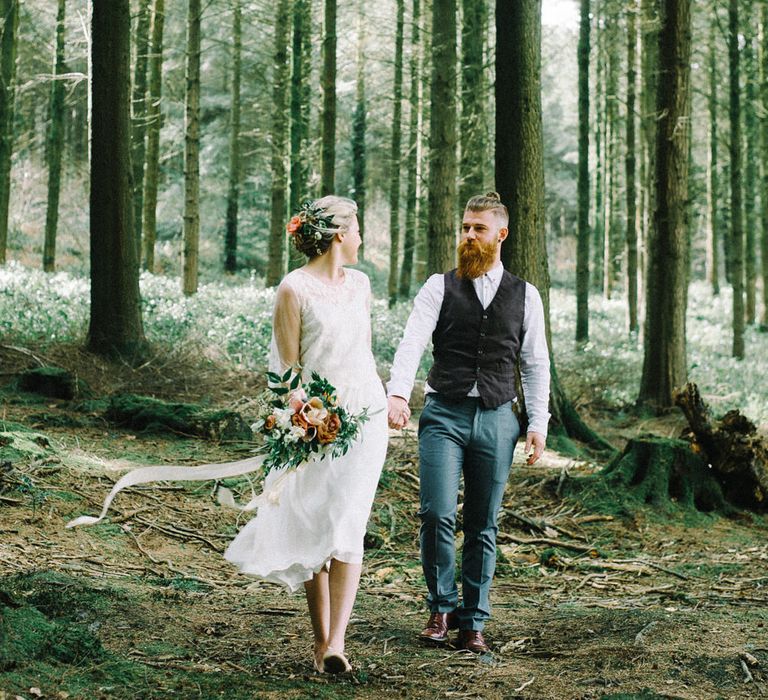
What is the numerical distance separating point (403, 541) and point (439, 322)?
3.37 m

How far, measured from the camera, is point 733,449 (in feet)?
30.3

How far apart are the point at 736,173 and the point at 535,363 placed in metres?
19.1

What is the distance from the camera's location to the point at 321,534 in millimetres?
4590

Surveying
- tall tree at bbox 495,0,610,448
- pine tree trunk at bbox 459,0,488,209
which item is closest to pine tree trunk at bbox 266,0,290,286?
pine tree trunk at bbox 459,0,488,209

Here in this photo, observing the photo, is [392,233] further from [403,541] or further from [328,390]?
[328,390]

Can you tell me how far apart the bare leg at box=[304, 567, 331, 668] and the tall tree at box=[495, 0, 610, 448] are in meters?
6.77

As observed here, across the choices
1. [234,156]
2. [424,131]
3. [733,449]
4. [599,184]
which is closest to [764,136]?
[599,184]

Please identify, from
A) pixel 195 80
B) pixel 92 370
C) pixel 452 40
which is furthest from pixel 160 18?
pixel 92 370

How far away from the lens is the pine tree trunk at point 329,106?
793 inches

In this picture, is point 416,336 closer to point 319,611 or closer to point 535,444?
point 535,444

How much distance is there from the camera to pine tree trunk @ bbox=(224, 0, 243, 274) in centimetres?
2816

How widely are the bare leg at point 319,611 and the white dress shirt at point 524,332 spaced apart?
1.32 m

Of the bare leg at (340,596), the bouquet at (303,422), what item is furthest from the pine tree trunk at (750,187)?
the bare leg at (340,596)

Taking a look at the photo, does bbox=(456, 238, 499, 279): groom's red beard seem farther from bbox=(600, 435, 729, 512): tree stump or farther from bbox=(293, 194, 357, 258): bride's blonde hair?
bbox=(600, 435, 729, 512): tree stump
